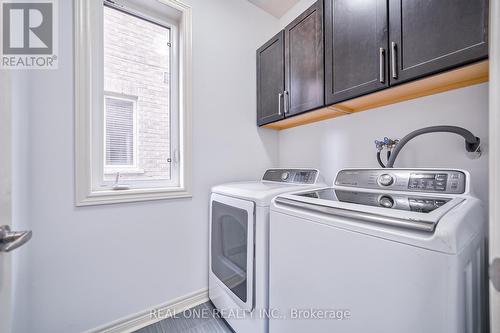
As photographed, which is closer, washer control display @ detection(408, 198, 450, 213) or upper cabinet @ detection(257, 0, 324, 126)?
washer control display @ detection(408, 198, 450, 213)

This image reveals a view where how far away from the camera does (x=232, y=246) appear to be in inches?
53.6

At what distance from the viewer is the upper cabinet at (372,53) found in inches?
31.5

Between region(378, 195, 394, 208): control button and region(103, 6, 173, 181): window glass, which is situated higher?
region(103, 6, 173, 181): window glass

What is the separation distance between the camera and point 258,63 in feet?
6.32

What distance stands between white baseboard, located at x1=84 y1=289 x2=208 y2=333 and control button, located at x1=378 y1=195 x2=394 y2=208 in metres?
1.48

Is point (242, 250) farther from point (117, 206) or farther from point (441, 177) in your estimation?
point (441, 177)

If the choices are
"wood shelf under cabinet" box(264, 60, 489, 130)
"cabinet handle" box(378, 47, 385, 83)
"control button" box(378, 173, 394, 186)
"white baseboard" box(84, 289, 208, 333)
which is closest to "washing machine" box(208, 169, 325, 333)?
"white baseboard" box(84, 289, 208, 333)

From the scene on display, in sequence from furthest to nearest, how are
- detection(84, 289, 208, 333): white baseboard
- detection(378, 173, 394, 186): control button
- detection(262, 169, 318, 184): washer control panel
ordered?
detection(262, 169, 318, 184): washer control panel → detection(84, 289, 208, 333): white baseboard → detection(378, 173, 394, 186): control button

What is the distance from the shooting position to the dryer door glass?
1.17 m

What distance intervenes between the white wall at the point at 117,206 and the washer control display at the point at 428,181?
1.25 meters

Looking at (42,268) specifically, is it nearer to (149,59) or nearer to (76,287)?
(76,287)

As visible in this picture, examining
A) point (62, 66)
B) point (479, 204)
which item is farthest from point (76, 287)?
point (479, 204)

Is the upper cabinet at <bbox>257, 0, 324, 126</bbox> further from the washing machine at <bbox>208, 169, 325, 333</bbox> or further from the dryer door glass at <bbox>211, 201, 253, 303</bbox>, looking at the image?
the dryer door glass at <bbox>211, 201, 253, 303</bbox>

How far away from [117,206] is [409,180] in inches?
67.2
